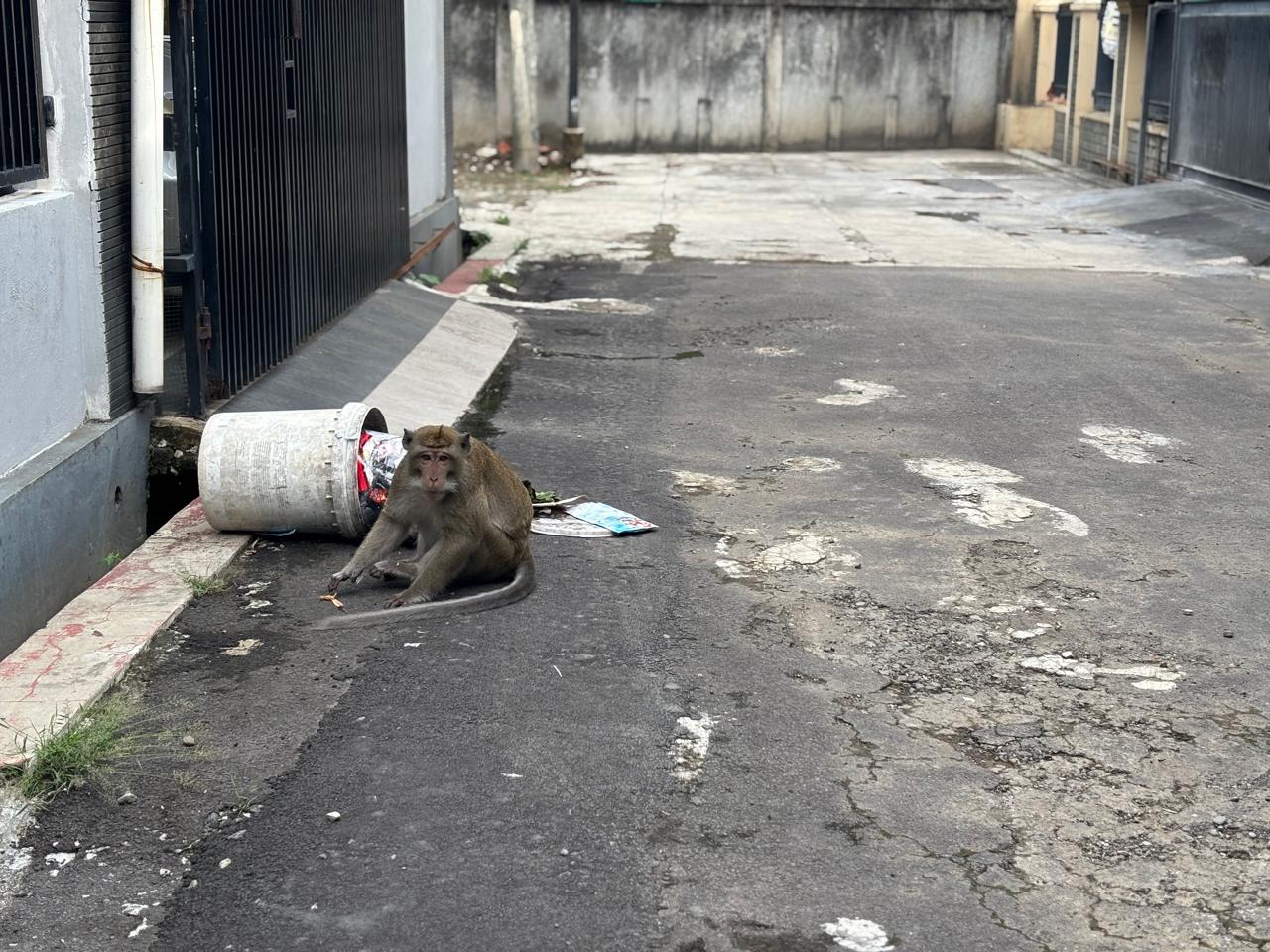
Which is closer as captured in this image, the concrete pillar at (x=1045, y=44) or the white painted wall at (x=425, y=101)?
the white painted wall at (x=425, y=101)

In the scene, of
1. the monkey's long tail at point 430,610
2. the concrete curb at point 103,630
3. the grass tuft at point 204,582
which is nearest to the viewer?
the concrete curb at point 103,630

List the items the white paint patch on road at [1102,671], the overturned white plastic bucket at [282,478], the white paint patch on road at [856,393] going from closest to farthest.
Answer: the white paint patch on road at [1102,671] → the overturned white plastic bucket at [282,478] → the white paint patch on road at [856,393]

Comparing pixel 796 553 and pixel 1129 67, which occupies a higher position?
pixel 1129 67

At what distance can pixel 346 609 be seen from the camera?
6195 mm

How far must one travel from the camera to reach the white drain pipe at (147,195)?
23.0 ft

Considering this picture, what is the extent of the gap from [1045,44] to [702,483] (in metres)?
23.6

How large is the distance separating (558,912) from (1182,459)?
234 inches

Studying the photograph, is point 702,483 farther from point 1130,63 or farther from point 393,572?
point 1130,63

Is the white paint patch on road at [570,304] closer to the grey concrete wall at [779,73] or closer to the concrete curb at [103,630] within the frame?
the concrete curb at [103,630]

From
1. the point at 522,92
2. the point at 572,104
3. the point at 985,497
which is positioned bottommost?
the point at 985,497

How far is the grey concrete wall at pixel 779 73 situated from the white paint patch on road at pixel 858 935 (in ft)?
84.5

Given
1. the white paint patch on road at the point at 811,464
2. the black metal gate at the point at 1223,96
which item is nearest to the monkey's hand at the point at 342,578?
the white paint patch on road at the point at 811,464

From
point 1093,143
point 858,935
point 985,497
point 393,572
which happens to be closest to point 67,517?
point 393,572

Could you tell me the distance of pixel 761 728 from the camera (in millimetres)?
5152
